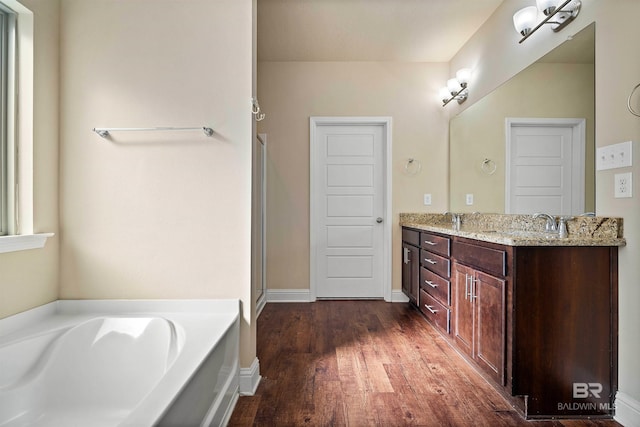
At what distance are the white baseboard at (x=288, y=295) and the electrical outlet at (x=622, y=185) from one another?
105 inches

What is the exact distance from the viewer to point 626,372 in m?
1.51

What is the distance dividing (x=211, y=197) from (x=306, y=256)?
6.23ft

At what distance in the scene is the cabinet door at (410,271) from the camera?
3.04m

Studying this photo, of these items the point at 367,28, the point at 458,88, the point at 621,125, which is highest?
the point at 367,28

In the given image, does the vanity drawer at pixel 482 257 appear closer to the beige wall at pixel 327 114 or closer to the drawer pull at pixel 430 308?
the drawer pull at pixel 430 308

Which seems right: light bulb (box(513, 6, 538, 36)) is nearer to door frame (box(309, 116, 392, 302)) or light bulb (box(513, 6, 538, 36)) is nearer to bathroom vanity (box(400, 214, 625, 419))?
bathroom vanity (box(400, 214, 625, 419))

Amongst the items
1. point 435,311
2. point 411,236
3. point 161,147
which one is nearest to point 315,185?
point 411,236

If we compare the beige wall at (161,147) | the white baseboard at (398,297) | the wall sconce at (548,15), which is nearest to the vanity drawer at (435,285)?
the white baseboard at (398,297)

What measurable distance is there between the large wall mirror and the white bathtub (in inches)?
78.4

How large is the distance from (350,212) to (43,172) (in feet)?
8.54

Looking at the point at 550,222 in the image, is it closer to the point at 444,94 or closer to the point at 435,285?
the point at 435,285

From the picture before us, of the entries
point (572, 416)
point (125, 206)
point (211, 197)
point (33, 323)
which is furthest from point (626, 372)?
point (33, 323)

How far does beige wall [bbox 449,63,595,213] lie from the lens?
1750 mm

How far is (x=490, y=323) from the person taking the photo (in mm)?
1759
